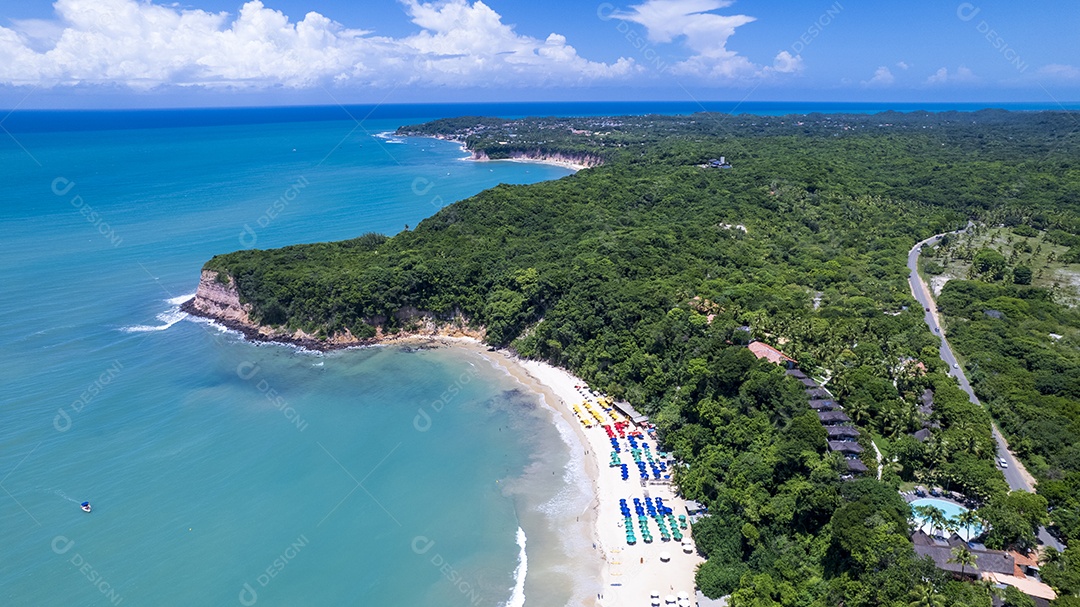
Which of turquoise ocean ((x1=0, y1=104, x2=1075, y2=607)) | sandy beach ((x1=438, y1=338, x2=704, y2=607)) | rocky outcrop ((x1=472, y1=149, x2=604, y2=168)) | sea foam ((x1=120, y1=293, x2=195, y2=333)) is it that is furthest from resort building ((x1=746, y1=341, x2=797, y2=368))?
rocky outcrop ((x1=472, y1=149, x2=604, y2=168))

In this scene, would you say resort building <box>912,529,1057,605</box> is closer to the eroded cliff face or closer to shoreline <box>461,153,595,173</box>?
the eroded cliff face

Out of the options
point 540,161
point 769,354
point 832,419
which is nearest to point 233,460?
point 769,354

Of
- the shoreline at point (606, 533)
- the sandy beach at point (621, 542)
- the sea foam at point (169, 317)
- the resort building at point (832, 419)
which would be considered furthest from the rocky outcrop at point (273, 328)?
the resort building at point (832, 419)

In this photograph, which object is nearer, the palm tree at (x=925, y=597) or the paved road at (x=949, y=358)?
the palm tree at (x=925, y=597)

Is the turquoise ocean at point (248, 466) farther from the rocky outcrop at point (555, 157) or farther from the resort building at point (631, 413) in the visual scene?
the rocky outcrop at point (555, 157)

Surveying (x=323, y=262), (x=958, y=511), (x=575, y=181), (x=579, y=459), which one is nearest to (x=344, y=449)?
(x=579, y=459)

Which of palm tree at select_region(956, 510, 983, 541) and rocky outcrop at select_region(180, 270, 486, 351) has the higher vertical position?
palm tree at select_region(956, 510, 983, 541)
